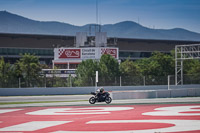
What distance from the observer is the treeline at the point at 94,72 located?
4741 centimetres

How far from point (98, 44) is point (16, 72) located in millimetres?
32525

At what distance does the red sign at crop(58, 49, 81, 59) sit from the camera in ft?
270

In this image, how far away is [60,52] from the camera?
82.9m

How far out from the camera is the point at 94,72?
56344 millimetres

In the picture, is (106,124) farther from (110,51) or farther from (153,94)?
(110,51)

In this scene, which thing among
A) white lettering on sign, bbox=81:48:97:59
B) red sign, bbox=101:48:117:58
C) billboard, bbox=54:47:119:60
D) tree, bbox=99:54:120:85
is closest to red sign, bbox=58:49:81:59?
billboard, bbox=54:47:119:60

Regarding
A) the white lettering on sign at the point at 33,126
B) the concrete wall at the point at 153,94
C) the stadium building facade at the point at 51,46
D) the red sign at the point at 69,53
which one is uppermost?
the stadium building facade at the point at 51,46

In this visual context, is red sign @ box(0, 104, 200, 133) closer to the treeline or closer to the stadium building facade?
the treeline

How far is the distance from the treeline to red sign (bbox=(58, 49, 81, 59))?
13.3 metres

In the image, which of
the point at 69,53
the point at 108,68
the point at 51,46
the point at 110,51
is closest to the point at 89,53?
the point at 69,53

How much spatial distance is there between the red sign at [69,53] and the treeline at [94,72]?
43.7 feet

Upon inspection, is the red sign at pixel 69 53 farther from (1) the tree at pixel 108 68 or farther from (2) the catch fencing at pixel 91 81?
(2) the catch fencing at pixel 91 81

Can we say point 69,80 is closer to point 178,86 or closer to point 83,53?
point 178,86

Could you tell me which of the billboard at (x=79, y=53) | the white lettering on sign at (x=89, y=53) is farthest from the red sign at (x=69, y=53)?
the white lettering on sign at (x=89, y=53)
